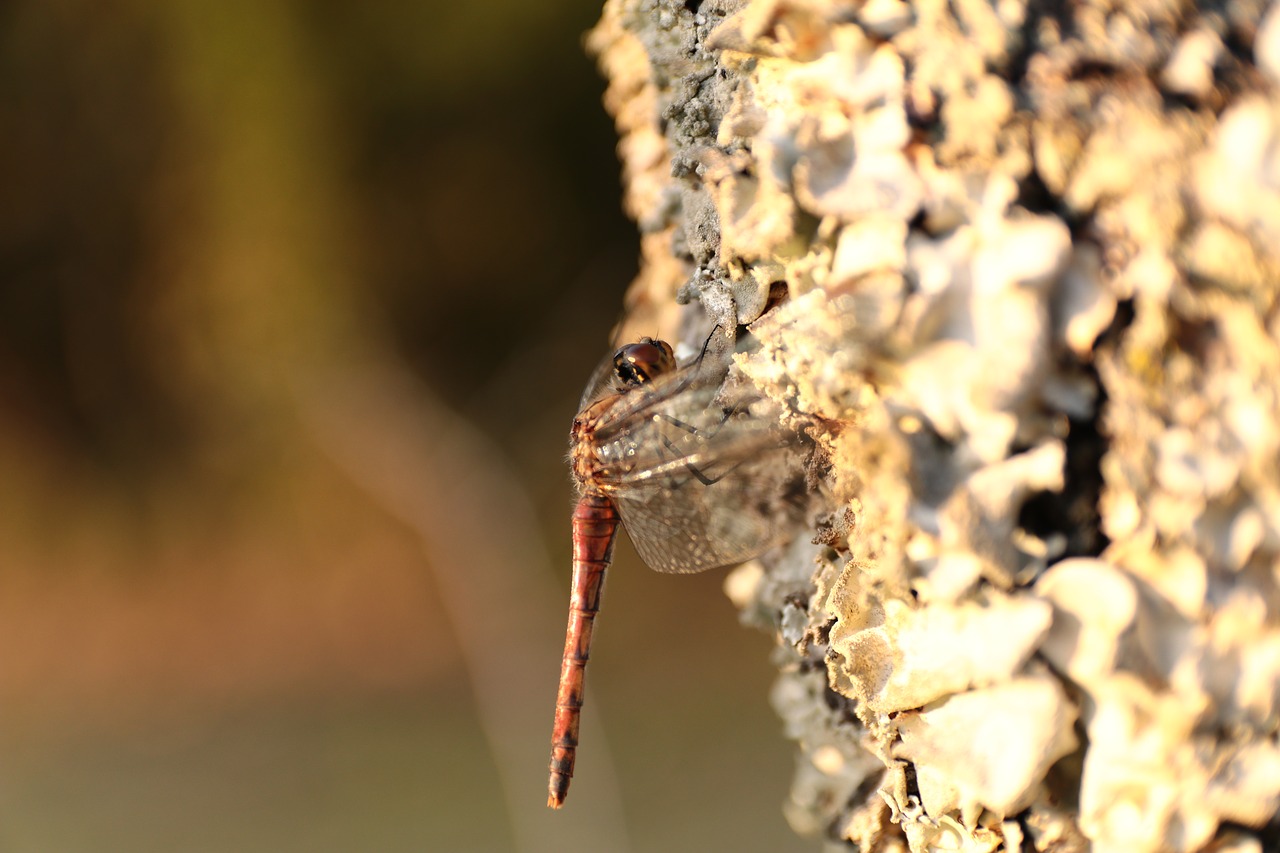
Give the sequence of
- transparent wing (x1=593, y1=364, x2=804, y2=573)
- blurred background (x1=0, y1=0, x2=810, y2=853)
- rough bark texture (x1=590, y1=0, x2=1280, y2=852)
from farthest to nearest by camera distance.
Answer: blurred background (x1=0, y1=0, x2=810, y2=853), transparent wing (x1=593, y1=364, x2=804, y2=573), rough bark texture (x1=590, y1=0, x2=1280, y2=852)

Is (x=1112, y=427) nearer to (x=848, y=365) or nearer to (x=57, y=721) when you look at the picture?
(x=848, y=365)

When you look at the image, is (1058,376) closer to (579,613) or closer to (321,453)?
(579,613)

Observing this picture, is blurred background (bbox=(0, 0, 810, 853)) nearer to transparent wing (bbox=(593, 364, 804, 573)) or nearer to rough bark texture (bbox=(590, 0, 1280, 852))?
transparent wing (bbox=(593, 364, 804, 573))

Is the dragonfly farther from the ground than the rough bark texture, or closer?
closer

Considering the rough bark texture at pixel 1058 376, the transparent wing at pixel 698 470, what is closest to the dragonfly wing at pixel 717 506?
the transparent wing at pixel 698 470

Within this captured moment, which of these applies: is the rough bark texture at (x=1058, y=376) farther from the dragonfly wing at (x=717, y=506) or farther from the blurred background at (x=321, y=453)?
the blurred background at (x=321, y=453)

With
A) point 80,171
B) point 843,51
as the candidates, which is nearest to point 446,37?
point 80,171

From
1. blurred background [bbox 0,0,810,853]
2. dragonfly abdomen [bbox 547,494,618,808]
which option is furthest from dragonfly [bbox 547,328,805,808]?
blurred background [bbox 0,0,810,853]
